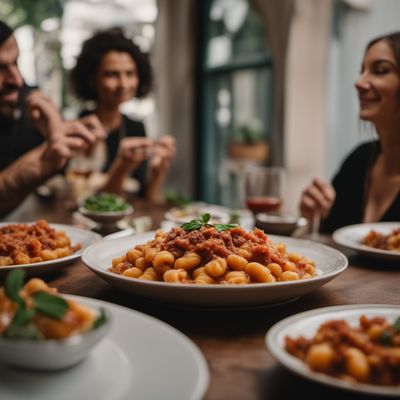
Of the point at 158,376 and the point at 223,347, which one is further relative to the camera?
the point at 223,347

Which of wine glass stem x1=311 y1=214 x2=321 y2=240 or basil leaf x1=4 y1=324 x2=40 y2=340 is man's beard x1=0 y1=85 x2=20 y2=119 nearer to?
wine glass stem x1=311 y1=214 x2=321 y2=240

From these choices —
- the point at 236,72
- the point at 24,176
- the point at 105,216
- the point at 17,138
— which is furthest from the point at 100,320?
the point at 236,72

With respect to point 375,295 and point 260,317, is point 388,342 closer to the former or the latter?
point 260,317

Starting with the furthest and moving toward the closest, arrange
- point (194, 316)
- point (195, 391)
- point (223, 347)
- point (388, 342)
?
point (194, 316) → point (223, 347) → point (388, 342) → point (195, 391)

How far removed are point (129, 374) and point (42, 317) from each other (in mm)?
123

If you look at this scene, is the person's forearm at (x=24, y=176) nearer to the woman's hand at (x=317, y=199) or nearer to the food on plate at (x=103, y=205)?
the food on plate at (x=103, y=205)

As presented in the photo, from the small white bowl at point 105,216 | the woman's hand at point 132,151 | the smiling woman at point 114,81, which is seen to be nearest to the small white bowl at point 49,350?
the small white bowl at point 105,216

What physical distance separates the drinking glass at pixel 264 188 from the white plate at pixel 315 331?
107 centimetres

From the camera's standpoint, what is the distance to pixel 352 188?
2.38 meters

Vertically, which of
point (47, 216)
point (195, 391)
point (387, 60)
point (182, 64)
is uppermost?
point (182, 64)

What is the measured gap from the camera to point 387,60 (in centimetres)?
197

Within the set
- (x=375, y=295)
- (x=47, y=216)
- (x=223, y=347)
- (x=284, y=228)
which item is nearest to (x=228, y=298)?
(x=223, y=347)

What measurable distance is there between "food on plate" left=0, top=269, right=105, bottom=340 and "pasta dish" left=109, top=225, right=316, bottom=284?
302 millimetres

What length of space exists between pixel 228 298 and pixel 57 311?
32cm
